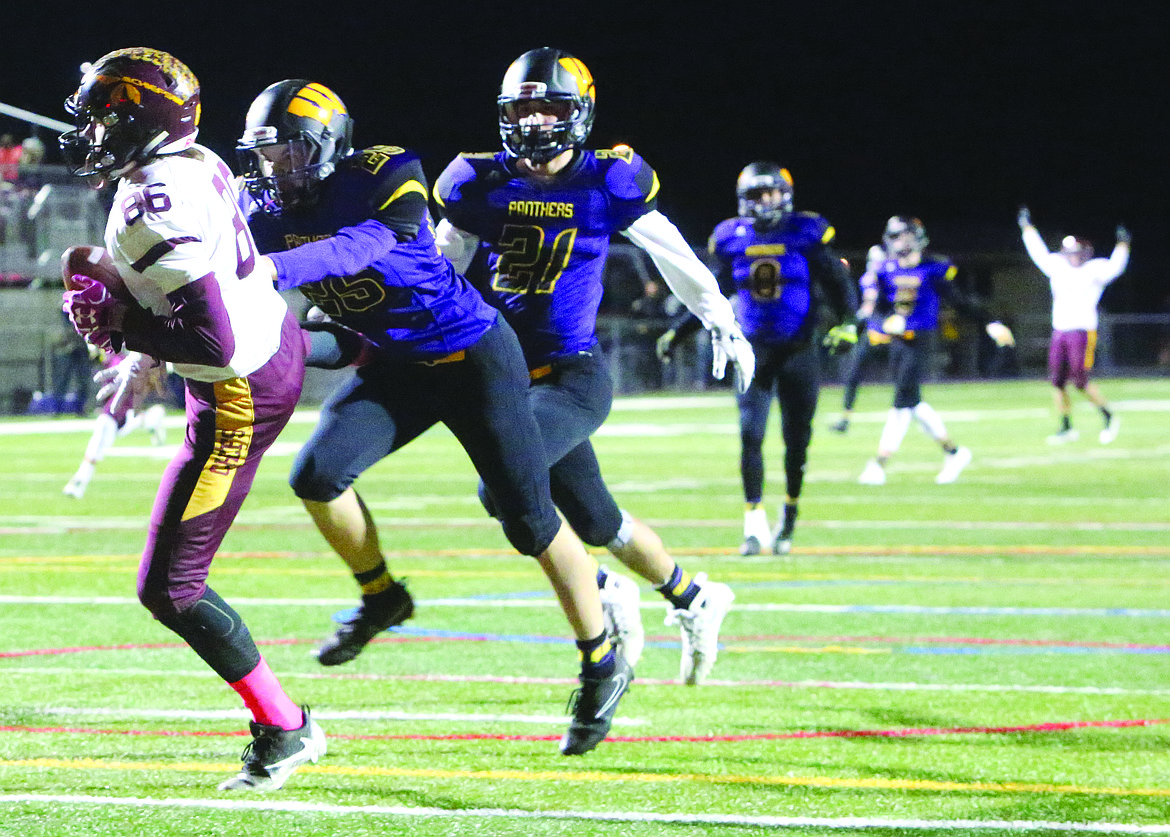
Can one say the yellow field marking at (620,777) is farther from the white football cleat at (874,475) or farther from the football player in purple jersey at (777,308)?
the white football cleat at (874,475)

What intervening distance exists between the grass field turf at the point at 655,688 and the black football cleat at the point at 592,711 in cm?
7

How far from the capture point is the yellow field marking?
4.14 meters

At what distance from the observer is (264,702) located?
13.6 ft

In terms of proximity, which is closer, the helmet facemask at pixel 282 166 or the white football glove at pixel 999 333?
the helmet facemask at pixel 282 166

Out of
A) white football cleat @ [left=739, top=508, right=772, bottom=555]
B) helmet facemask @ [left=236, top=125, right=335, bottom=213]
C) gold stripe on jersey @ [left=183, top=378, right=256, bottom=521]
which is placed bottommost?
Result: white football cleat @ [left=739, top=508, right=772, bottom=555]

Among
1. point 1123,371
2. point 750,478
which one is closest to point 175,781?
point 750,478

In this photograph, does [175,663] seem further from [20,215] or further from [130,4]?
[130,4]

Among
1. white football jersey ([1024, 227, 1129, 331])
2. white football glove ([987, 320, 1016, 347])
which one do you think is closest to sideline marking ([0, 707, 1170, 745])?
white football glove ([987, 320, 1016, 347])

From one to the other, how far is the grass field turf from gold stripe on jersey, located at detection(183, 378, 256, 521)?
27.7 inches

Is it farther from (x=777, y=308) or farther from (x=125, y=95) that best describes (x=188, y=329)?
(x=777, y=308)

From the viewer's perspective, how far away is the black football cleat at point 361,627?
519 centimetres

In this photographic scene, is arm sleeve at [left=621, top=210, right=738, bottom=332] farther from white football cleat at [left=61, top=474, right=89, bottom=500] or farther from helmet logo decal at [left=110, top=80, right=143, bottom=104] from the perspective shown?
white football cleat at [left=61, top=474, right=89, bottom=500]

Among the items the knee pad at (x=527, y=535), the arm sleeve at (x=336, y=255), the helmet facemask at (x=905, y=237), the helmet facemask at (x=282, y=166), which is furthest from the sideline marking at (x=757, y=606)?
the helmet facemask at (x=905, y=237)

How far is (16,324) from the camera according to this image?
80.0 feet
